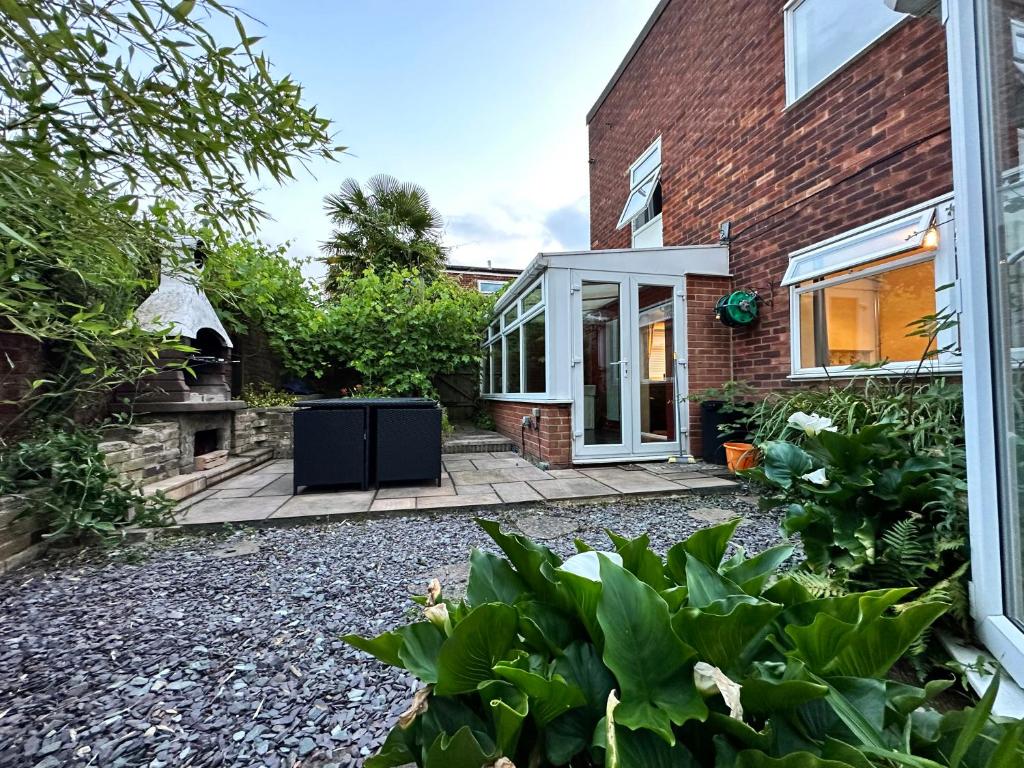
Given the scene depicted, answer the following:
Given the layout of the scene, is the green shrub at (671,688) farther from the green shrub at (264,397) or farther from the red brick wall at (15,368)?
the green shrub at (264,397)

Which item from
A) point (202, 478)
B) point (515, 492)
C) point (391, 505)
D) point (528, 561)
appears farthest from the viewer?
point (202, 478)

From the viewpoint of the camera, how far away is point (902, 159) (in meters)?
3.12

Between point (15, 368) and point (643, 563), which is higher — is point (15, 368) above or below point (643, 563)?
above

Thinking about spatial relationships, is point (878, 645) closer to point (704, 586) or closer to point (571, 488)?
point (704, 586)

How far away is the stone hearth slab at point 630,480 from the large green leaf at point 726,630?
282cm

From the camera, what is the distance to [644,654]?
58cm

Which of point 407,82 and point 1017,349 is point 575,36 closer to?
point 407,82

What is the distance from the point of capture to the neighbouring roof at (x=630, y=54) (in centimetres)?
591

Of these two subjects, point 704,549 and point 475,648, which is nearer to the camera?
point 475,648

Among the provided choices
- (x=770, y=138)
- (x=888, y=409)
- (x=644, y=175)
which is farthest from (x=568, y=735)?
(x=644, y=175)

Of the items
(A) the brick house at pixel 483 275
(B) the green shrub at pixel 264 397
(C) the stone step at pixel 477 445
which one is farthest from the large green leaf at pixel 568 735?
(A) the brick house at pixel 483 275

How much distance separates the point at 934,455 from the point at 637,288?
10.7 ft

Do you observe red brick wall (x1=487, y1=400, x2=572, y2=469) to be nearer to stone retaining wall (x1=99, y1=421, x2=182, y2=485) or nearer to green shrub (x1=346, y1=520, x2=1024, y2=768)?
stone retaining wall (x1=99, y1=421, x2=182, y2=485)

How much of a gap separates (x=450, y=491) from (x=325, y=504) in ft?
3.02
